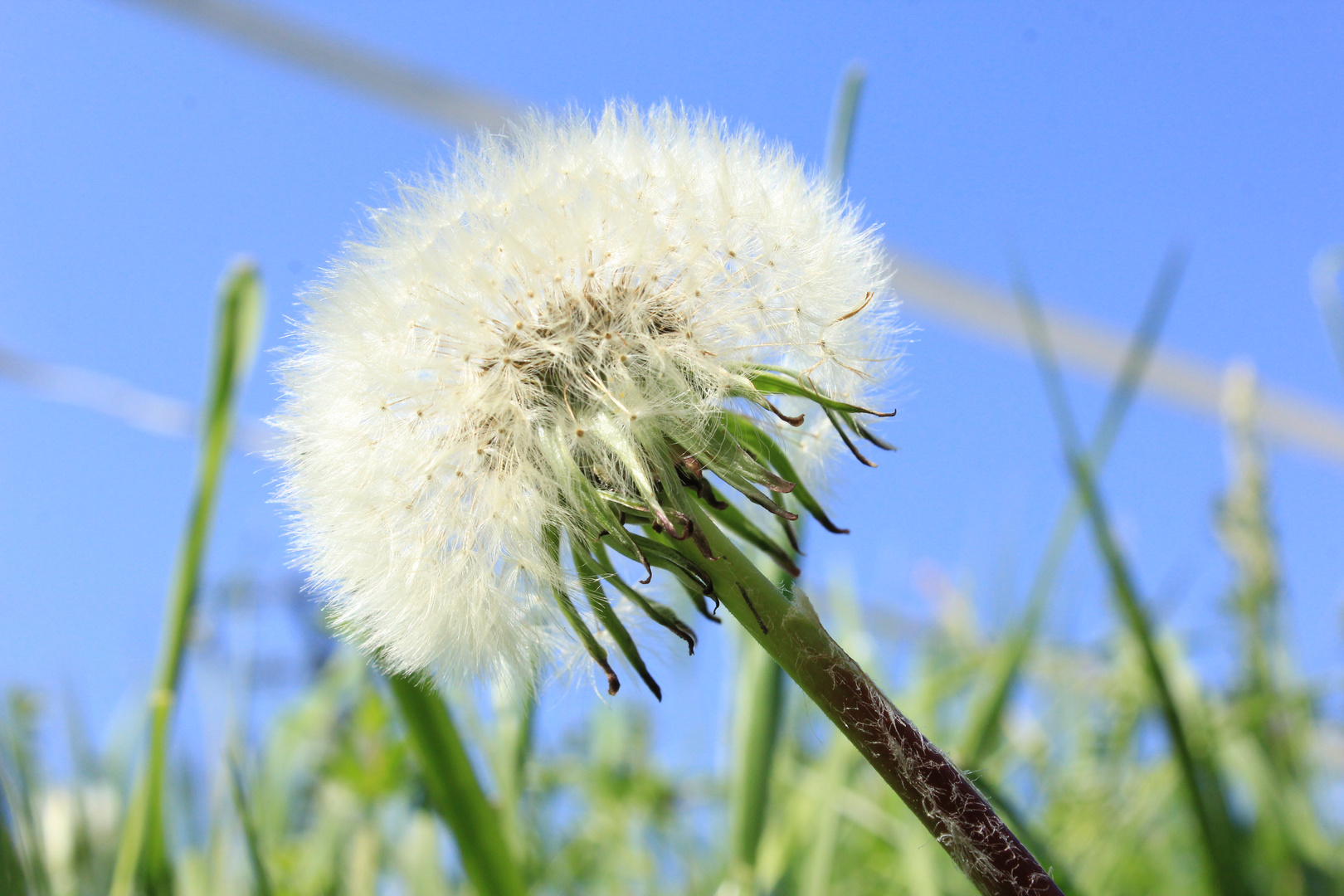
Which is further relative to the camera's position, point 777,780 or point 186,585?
point 777,780

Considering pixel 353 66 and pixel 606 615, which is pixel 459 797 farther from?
pixel 353 66

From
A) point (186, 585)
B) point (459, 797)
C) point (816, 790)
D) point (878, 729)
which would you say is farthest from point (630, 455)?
point (816, 790)

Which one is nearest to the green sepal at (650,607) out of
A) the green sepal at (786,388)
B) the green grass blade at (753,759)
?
the green sepal at (786,388)

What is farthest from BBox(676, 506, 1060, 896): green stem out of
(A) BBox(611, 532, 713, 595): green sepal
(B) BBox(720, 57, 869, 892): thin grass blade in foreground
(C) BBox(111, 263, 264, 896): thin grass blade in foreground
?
(C) BBox(111, 263, 264, 896): thin grass blade in foreground

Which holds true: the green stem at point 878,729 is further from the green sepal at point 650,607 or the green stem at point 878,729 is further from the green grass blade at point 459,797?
the green grass blade at point 459,797

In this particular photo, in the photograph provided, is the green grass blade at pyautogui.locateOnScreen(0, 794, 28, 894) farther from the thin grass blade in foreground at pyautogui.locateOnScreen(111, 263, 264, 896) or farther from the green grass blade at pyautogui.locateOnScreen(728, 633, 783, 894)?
the green grass blade at pyautogui.locateOnScreen(728, 633, 783, 894)

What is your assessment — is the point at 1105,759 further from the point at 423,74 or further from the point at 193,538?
the point at 423,74
